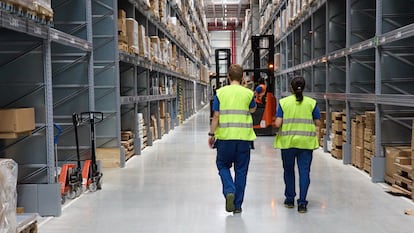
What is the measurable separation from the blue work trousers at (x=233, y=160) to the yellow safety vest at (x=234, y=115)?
0.09 m

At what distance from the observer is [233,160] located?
19.4ft

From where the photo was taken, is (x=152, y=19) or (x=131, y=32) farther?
(x=152, y=19)

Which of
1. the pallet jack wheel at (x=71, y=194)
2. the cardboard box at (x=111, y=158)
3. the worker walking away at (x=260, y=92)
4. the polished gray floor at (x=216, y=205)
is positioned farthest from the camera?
the worker walking away at (x=260, y=92)

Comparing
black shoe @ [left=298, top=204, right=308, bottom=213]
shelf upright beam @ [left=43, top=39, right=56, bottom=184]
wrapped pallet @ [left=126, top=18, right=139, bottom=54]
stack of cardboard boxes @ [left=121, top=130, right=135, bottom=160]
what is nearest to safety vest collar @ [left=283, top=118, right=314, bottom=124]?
black shoe @ [left=298, top=204, right=308, bottom=213]

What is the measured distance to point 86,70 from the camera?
327 inches

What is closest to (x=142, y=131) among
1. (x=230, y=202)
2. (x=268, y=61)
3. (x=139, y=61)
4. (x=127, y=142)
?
(x=127, y=142)

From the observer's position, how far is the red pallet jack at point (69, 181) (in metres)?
6.66

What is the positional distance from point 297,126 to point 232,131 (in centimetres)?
84

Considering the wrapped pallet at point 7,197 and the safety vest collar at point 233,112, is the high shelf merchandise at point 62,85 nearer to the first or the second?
the wrapped pallet at point 7,197

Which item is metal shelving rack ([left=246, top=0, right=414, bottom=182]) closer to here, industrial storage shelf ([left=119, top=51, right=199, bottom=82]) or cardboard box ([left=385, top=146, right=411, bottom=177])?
cardboard box ([left=385, top=146, right=411, bottom=177])

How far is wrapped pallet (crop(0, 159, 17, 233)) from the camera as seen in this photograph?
155 inches

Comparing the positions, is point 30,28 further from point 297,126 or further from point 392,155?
point 392,155

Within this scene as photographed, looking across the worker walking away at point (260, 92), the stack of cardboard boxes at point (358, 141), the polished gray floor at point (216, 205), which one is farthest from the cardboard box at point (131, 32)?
the stack of cardboard boxes at point (358, 141)

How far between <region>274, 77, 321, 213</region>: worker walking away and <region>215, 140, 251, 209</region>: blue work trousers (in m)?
0.51
